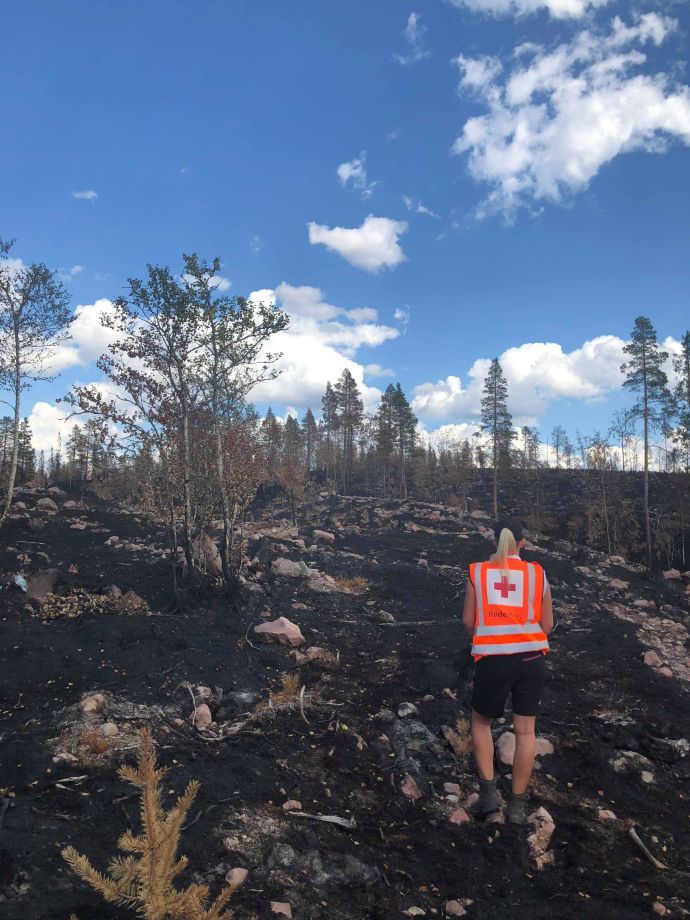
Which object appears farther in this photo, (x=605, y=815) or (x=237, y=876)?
(x=605, y=815)

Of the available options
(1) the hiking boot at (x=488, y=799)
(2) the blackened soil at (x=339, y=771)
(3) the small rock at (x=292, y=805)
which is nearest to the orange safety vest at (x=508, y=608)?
(2) the blackened soil at (x=339, y=771)

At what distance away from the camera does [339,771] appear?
4.03 meters

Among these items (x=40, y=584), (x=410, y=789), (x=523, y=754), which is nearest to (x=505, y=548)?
(x=523, y=754)

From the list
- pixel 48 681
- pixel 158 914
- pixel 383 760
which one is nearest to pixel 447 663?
pixel 383 760

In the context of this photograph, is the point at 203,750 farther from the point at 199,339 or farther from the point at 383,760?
the point at 199,339

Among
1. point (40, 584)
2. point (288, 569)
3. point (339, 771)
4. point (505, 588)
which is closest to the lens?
point (505, 588)

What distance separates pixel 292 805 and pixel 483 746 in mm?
1407

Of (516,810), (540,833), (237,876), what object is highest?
(237,876)

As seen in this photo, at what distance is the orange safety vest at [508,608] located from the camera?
3287 mm

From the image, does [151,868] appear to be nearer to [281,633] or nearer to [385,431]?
[281,633]

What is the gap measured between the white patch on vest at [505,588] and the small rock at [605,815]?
5.81 feet

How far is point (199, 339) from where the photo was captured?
367 inches

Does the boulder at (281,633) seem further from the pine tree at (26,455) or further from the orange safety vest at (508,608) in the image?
the pine tree at (26,455)

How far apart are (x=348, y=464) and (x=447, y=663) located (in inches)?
1915
